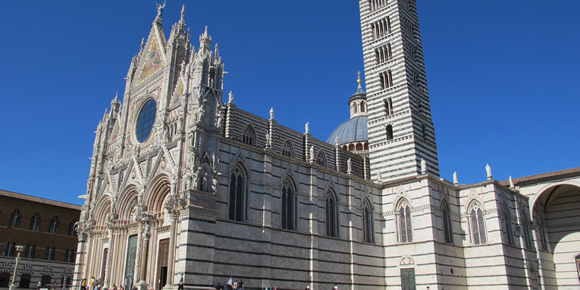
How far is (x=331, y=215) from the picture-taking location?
2658 centimetres

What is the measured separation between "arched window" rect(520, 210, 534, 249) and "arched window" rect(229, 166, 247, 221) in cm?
1876

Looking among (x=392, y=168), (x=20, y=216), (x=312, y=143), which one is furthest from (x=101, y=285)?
(x=392, y=168)

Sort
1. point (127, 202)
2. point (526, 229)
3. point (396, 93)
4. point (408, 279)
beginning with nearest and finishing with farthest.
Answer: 1. point (127, 202)
2. point (408, 279)
3. point (526, 229)
4. point (396, 93)

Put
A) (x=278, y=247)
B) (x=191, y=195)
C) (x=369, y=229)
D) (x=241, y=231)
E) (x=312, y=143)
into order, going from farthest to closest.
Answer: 1. (x=312, y=143)
2. (x=369, y=229)
3. (x=278, y=247)
4. (x=241, y=231)
5. (x=191, y=195)

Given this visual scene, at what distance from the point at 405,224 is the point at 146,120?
1655 centimetres

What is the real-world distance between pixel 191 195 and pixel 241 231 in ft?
10.6

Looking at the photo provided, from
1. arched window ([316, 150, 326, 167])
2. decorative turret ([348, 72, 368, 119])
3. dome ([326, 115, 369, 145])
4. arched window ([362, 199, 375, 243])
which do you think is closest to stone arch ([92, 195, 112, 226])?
arched window ([316, 150, 326, 167])

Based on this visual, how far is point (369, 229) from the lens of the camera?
28.2 metres

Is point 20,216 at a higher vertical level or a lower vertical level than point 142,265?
higher

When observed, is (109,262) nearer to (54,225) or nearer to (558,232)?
(54,225)

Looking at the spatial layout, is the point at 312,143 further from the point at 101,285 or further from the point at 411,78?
the point at 101,285

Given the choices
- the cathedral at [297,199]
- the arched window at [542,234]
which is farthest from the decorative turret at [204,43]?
the arched window at [542,234]

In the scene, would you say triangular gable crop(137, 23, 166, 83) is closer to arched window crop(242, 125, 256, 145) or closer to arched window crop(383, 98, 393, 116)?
arched window crop(242, 125, 256, 145)

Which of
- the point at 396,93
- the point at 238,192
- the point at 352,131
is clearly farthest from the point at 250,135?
the point at 352,131
